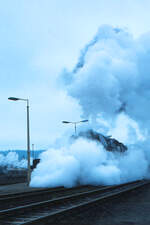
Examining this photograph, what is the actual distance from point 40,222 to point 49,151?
19.1 m

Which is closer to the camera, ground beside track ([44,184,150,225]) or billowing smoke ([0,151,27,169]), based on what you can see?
ground beside track ([44,184,150,225])

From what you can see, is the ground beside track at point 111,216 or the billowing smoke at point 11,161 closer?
the ground beside track at point 111,216

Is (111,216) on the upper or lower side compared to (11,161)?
upper

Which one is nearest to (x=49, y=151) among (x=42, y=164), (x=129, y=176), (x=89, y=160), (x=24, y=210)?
(x=42, y=164)

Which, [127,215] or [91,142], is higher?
[91,142]

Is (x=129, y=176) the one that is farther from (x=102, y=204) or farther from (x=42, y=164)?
(x=102, y=204)

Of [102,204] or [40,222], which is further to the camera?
[102,204]

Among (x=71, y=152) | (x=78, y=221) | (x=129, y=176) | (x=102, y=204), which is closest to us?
(x=78, y=221)

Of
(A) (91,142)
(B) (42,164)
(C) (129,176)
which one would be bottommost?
(C) (129,176)

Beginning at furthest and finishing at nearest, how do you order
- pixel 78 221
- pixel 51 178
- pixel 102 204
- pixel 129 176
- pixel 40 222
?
pixel 129 176, pixel 51 178, pixel 102 204, pixel 78 221, pixel 40 222

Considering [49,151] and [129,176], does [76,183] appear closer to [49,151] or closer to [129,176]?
[49,151]

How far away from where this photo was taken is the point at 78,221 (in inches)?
383

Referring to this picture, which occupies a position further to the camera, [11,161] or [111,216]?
[11,161]

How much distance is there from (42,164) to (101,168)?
6324 millimetres
